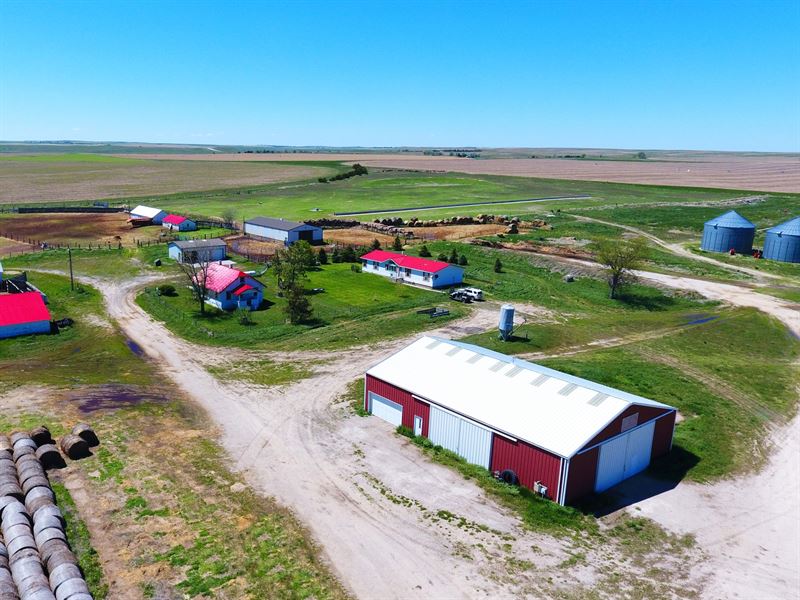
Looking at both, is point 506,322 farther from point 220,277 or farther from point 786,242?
point 786,242

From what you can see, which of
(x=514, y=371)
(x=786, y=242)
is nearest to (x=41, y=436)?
(x=514, y=371)

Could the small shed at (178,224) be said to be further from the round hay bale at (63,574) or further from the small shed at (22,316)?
the round hay bale at (63,574)

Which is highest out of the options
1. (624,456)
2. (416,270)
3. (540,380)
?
(540,380)

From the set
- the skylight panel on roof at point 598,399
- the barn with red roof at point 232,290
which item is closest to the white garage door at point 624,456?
the skylight panel on roof at point 598,399

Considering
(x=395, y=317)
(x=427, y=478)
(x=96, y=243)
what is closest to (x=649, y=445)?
(x=427, y=478)

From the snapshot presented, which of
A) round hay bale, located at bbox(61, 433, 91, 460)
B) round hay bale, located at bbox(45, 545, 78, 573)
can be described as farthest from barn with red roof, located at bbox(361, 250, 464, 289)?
round hay bale, located at bbox(45, 545, 78, 573)

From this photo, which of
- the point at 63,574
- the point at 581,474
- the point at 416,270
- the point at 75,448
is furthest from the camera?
the point at 416,270
